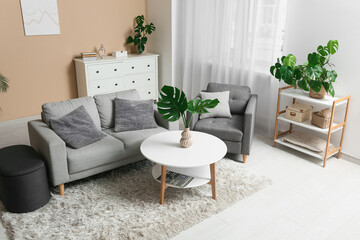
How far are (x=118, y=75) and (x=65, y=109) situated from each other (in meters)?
2.01

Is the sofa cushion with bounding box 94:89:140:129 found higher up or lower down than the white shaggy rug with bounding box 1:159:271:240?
higher up

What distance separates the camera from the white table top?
2854 millimetres

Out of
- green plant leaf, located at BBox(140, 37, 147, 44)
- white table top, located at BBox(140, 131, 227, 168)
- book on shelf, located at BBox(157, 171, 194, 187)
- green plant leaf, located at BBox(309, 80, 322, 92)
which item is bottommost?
book on shelf, located at BBox(157, 171, 194, 187)

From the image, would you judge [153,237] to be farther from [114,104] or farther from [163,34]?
[163,34]

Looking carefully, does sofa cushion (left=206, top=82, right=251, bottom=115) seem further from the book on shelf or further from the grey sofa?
the book on shelf

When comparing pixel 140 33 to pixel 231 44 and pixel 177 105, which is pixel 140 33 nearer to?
pixel 231 44

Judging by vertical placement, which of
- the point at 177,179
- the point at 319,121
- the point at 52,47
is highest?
the point at 52,47

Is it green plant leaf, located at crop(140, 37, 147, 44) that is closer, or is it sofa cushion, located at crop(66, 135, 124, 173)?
sofa cushion, located at crop(66, 135, 124, 173)

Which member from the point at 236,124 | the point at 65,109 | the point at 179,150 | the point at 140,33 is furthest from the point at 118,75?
the point at 179,150

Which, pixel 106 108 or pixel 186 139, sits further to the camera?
pixel 106 108

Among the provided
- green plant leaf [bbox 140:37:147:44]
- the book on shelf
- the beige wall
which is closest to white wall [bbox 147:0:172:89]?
green plant leaf [bbox 140:37:147:44]

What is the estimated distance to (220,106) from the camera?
4.07 m

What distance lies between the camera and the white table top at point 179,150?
9.36 feet

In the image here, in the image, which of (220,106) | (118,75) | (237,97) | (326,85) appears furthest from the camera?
(118,75)
